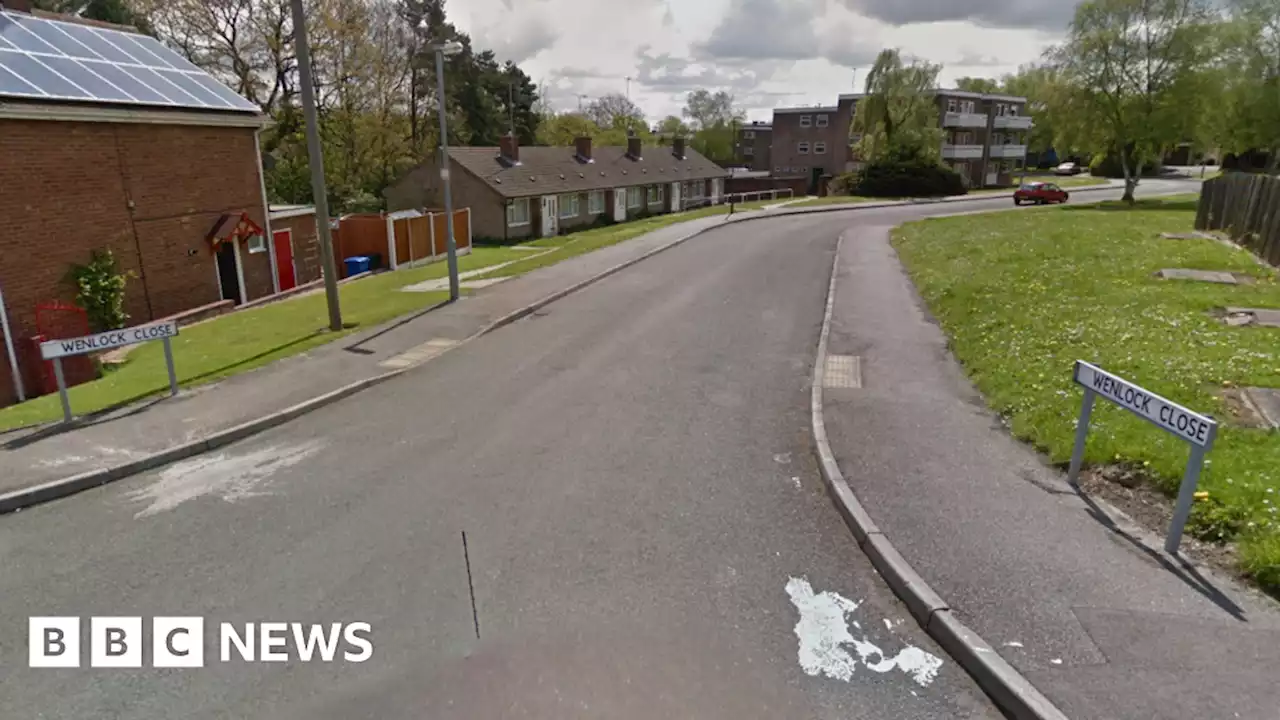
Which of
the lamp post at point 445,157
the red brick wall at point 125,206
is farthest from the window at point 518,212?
the lamp post at point 445,157

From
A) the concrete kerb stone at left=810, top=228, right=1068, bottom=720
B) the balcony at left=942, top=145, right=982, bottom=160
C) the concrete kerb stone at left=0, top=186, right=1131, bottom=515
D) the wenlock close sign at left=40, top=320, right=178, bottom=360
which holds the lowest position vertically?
the concrete kerb stone at left=0, top=186, right=1131, bottom=515

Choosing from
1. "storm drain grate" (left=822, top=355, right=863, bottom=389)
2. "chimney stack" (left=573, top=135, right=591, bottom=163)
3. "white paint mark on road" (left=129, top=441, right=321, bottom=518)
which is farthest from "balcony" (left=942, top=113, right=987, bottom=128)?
"white paint mark on road" (left=129, top=441, right=321, bottom=518)

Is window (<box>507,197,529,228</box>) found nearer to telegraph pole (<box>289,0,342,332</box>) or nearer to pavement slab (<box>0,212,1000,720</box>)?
telegraph pole (<box>289,0,342,332</box>)

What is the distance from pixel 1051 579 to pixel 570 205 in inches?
1550

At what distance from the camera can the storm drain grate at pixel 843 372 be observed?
396 inches

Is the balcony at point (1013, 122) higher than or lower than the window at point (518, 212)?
higher

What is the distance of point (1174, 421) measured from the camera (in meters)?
5.36

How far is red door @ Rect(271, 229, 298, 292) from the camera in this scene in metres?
21.7

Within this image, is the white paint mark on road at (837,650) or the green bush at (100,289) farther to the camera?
the green bush at (100,289)

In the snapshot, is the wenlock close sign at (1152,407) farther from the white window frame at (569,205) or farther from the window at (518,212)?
the white window frame at (569,205)

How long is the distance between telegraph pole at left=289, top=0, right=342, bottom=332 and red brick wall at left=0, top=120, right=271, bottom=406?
596 cm

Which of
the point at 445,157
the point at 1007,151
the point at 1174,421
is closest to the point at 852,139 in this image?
the point at 1007,151

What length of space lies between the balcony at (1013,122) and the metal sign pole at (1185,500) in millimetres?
75635

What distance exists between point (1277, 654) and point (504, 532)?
17.7 feet
